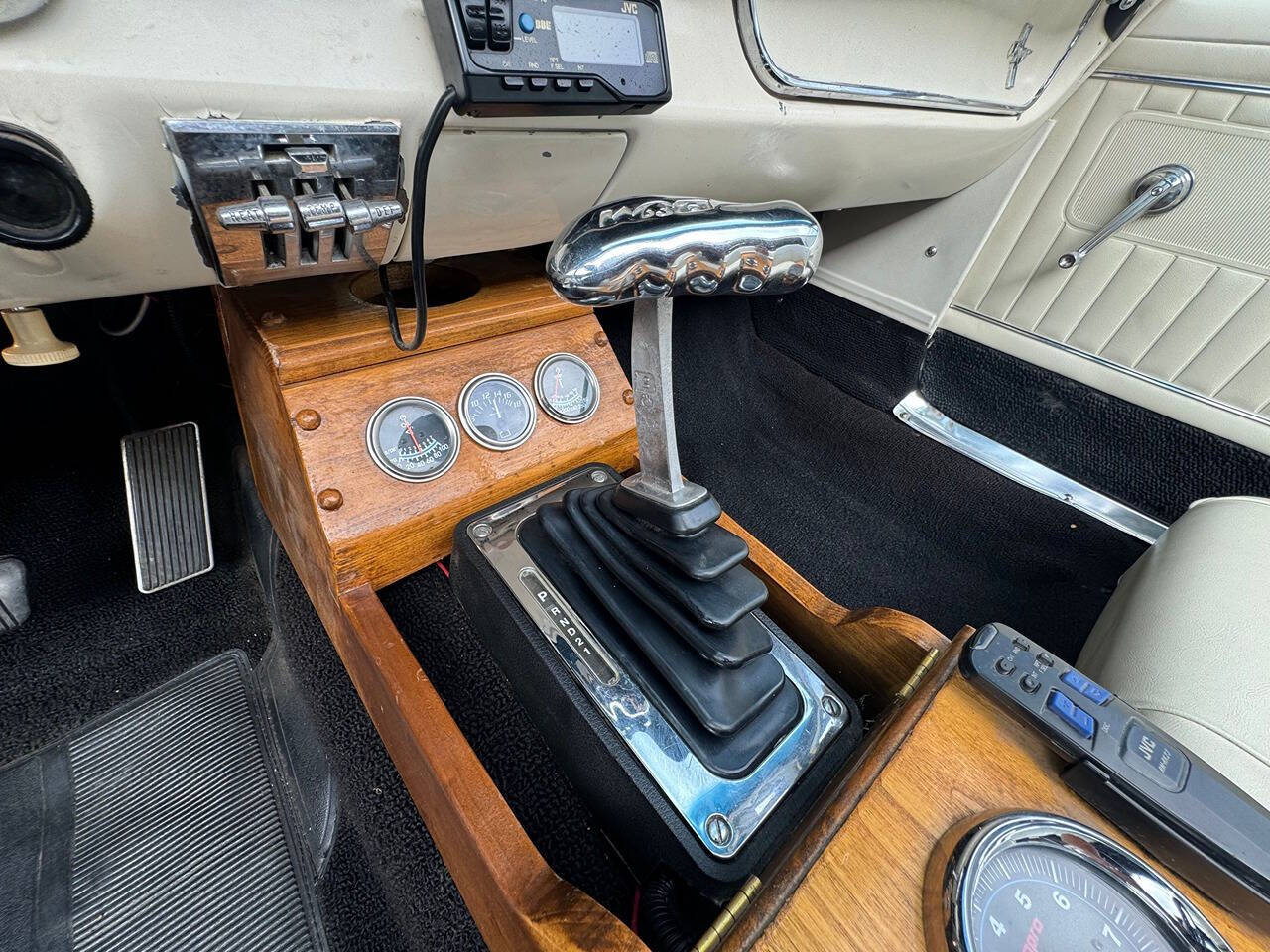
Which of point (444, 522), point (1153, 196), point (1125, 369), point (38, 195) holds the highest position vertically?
point (1153, 196)

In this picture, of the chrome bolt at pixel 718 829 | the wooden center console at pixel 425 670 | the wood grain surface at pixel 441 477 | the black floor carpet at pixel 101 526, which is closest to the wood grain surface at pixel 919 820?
the wooden center console at pixel 425 670

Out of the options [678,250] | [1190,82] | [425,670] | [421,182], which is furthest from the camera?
[1190,82]

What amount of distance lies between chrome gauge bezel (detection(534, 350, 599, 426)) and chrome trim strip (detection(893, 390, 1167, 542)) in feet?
2.86

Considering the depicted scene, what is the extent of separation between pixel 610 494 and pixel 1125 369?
1133 millimetres

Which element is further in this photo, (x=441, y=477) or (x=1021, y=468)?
(x=1021, y=468)

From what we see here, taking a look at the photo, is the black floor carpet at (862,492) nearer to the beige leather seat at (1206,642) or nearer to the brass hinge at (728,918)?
the beige leather seat at (1206,642)

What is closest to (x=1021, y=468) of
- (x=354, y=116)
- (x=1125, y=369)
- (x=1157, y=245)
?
(x=1125, y=369)

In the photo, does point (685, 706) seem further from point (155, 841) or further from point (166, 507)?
point (166, 507)

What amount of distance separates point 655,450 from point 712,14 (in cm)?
A: 45

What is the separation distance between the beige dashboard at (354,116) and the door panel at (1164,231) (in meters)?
0.46

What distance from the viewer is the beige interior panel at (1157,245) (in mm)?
998

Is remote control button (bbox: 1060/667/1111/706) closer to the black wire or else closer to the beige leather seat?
the beige leather seat

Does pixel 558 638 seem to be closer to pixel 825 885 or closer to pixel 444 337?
pixel 825 885

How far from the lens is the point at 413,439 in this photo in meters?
0.72
